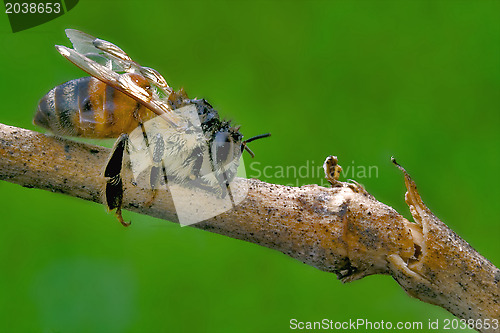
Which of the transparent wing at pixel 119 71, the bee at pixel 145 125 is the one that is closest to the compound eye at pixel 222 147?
the bee at pixel 145 125

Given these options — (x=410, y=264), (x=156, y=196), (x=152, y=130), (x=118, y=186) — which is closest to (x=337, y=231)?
(x=410, y=264)

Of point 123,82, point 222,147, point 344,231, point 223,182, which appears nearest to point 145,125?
point 123,82

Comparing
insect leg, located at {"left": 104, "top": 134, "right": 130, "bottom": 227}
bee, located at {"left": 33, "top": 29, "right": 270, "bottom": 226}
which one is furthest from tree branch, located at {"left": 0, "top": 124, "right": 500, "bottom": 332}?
bee, located at {"left": 33, "top": 29, "right": 270, "bottom": 226}

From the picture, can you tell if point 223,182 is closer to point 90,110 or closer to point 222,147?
point 222,147

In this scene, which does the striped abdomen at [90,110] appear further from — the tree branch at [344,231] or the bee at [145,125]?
the tree branch at [344,231]

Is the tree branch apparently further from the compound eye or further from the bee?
the compound eye

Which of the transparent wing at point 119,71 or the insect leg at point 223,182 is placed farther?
the transparent wing at point 119,71
